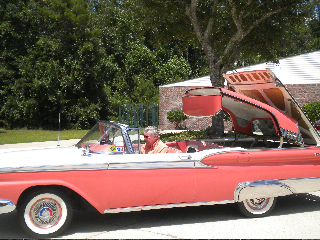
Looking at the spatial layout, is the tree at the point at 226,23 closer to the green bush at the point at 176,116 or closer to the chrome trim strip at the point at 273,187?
the green bush at the point at 176,116

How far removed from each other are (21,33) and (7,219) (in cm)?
2663

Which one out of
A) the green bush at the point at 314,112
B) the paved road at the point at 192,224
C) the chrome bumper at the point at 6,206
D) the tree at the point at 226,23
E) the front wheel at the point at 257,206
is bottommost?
the paved road at the point at 192,224

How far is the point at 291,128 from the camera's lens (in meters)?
5.23

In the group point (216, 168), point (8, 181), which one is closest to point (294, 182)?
point (216, 168)

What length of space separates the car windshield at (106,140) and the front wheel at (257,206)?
198 cm

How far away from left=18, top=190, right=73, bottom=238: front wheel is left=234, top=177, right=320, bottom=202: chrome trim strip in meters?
2.32

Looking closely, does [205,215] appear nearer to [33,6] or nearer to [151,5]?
[151,5]

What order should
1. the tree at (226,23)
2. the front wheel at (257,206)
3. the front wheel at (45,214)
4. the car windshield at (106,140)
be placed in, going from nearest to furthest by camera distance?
the front wheel at (45,214)
the car windshield at (106,140)
the front wheel at (257,206)
the tree at (226,23)

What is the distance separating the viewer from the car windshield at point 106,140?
488 centimetres

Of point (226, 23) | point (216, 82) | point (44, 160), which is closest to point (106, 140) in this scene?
point (44, 160)

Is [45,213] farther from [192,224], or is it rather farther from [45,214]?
[192,224]

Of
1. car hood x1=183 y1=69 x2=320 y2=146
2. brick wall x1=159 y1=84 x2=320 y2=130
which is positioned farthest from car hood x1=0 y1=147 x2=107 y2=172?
brick wall x1=159 y1=84 x2=320 y2=130

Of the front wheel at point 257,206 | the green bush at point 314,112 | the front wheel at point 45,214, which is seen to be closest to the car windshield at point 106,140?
the front wheel at point 45,214

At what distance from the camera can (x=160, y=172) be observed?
15.6ft
